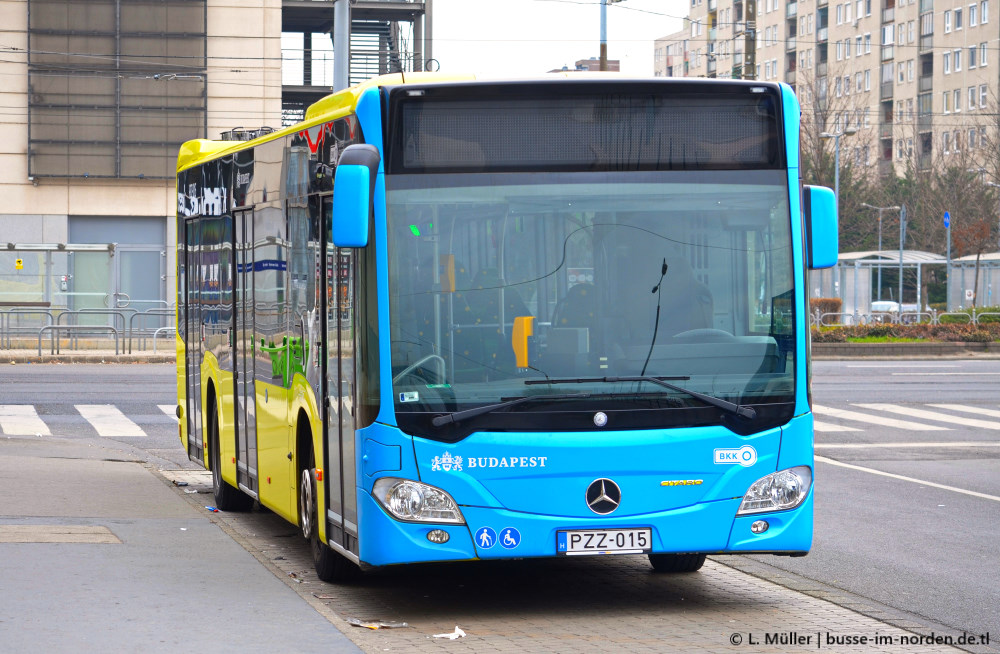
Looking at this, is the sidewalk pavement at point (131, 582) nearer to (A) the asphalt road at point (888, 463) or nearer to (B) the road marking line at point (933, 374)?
(A) the asphalt road at point (888, 463)

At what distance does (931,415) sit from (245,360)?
1369 centimetres

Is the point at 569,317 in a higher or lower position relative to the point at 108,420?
higher

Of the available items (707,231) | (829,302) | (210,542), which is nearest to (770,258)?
(707,231)

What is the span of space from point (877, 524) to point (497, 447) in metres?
5.27

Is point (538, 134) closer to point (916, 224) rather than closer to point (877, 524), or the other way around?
point (877, 524)

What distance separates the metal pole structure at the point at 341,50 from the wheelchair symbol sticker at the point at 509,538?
10442mm

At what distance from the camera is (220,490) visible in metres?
11.7

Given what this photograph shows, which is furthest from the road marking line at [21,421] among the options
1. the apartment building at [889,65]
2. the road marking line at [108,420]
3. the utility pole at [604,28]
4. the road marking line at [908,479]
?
the apartment building at [889,65]

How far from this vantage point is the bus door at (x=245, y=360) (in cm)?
1017

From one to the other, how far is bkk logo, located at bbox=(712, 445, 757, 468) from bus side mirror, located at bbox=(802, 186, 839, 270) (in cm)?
100

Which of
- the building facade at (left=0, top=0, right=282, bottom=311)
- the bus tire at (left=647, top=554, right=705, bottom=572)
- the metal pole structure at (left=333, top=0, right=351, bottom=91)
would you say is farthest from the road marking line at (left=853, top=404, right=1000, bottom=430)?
the building facade at (left=0, top=0, right=282, bottom=311)

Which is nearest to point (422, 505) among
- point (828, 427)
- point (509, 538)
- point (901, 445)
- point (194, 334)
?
point (509, 538)

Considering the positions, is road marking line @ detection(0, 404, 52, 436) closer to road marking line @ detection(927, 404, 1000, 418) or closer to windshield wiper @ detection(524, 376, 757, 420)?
windshield wiper @ detection(524, 376, 757, 420)

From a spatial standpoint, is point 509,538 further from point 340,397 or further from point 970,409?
point 970,409
